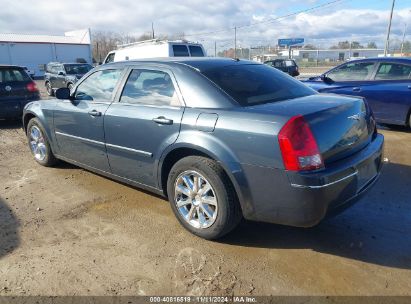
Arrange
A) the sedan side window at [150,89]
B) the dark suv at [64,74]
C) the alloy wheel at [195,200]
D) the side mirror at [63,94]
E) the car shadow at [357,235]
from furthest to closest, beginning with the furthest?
the dark suv at [64,74], the side mirror at [63,94], the sedan side window at [150,89], the alloy wheel at [195,200], the car shadow at [357,235]

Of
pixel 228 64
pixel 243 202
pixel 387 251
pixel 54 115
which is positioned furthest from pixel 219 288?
pixel 54 115

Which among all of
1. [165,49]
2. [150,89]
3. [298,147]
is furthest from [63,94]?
[165,49]

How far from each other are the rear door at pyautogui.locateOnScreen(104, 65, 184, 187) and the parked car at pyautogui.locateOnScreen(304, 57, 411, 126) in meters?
5.15

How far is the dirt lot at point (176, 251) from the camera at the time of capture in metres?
2.80

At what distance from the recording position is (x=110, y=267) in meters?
3.08

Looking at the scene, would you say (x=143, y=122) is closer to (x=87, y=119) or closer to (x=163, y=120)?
(x=163, y=120)

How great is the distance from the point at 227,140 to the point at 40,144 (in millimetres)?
3818

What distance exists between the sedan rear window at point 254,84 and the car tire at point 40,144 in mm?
3134

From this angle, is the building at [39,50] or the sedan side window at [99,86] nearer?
the sedan side window at [99,86]

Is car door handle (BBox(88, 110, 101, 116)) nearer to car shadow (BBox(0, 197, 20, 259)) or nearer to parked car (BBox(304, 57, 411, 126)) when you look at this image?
car shadow (BBox(0, 197, 20, 259))

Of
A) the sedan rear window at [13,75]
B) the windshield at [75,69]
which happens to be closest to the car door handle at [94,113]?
the sedan rear window at [13,75]

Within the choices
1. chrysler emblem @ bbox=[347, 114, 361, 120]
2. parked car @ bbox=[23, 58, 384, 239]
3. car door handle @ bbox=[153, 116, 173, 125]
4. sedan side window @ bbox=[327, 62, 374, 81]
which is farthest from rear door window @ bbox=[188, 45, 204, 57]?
chrysler emblem @ bbox=[347, 114, 361, 120]

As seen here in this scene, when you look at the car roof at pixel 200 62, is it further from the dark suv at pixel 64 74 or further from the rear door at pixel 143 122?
the dark suv at pixel 64 74

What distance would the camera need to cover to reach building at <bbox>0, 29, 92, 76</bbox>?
46719mm
